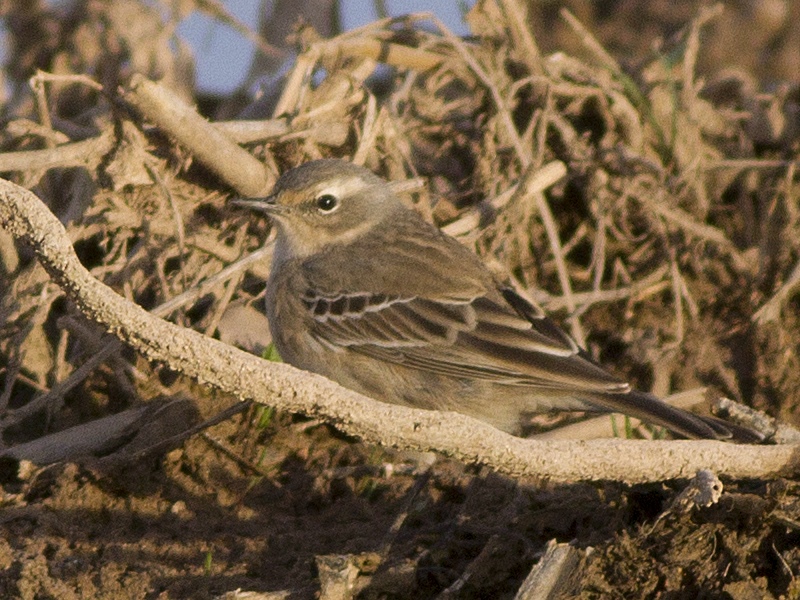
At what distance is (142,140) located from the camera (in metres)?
6.84

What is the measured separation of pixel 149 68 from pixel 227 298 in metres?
3.11

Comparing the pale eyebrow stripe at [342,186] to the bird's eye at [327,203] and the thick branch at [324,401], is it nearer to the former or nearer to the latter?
the bird's eye at [327,203]

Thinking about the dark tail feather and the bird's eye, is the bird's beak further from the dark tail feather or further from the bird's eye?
the dark tail feather

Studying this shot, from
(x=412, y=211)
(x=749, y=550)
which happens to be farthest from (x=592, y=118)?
(x=749, y=550)

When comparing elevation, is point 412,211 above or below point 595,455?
below

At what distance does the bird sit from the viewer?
605 centimetres

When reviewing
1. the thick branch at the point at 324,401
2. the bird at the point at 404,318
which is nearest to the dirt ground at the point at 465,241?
the thick branch at the point at 324,401

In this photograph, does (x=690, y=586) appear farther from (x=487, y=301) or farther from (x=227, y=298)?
(x=227, y=298)

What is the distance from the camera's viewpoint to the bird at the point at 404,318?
238 inches

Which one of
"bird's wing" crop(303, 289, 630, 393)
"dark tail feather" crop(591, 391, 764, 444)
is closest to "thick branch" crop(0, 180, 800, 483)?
"dark tail feather" crop(591, 391, 764, 444)

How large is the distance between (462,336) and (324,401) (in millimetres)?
2074

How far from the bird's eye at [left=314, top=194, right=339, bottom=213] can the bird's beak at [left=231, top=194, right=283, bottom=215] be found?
227 mm

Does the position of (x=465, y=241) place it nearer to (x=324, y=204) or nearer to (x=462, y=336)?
(x=324, y=204)

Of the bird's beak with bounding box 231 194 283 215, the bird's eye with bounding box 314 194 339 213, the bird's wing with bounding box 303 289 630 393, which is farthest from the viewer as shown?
the bird's eye with bounding box 314 194 339 213
